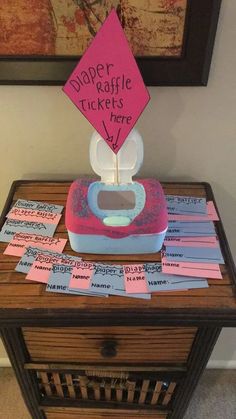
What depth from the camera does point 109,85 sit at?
0.60 metres

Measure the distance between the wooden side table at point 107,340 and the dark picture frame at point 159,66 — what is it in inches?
9.7

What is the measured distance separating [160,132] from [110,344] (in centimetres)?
48

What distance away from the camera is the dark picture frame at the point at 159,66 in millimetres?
690

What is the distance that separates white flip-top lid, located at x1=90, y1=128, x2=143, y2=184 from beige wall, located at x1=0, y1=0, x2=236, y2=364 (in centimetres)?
16

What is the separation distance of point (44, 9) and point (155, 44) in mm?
218

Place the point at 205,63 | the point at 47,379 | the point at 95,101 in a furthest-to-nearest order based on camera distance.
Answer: the point at 47,379 < the point at 205,63 < the point at 95,101

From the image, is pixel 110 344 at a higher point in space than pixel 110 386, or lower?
higher

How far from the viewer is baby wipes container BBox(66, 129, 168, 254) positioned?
0.67m

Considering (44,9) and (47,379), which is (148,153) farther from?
(47,379)

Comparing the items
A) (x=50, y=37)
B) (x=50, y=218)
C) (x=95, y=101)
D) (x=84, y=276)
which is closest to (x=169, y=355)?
(x=84, y=276)

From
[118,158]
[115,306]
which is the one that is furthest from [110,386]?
[118,158]

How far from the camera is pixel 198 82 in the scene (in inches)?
29.2

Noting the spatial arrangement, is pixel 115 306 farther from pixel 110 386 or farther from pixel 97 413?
pixel 97 413

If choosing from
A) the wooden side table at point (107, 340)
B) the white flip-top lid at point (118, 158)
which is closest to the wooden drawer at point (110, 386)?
the wooden side table at point (107, 340)
